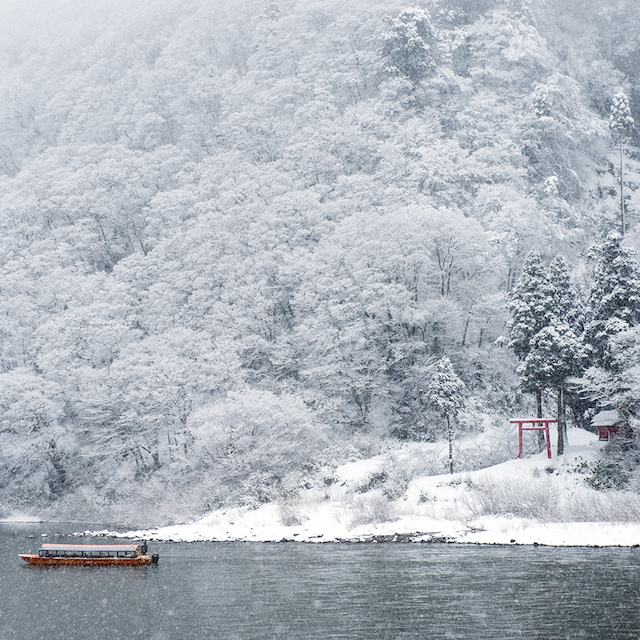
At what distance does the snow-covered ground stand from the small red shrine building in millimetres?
1131

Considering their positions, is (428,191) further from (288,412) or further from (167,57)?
(167,57)

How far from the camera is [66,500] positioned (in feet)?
148

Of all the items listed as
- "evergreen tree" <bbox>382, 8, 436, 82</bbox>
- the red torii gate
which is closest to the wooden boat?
the red torii gate

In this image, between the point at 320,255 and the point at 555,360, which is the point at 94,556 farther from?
the point at 320,255

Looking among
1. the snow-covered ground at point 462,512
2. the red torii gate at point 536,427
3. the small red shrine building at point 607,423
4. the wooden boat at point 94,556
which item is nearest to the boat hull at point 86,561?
the wooden boat at point 94,556

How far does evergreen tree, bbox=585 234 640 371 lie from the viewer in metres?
29.3

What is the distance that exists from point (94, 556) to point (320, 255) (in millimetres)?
27088

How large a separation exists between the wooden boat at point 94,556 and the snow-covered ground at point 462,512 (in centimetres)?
427

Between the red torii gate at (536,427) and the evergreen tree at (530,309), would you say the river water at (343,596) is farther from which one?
the evergreen tree at (530,309)

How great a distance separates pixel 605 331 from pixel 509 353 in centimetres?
1676

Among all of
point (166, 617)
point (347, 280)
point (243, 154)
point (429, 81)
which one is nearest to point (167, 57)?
point (243, 154)

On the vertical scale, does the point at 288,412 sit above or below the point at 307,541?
above

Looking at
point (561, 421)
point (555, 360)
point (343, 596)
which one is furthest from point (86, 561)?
point (555, 360)

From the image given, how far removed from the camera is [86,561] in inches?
1099
